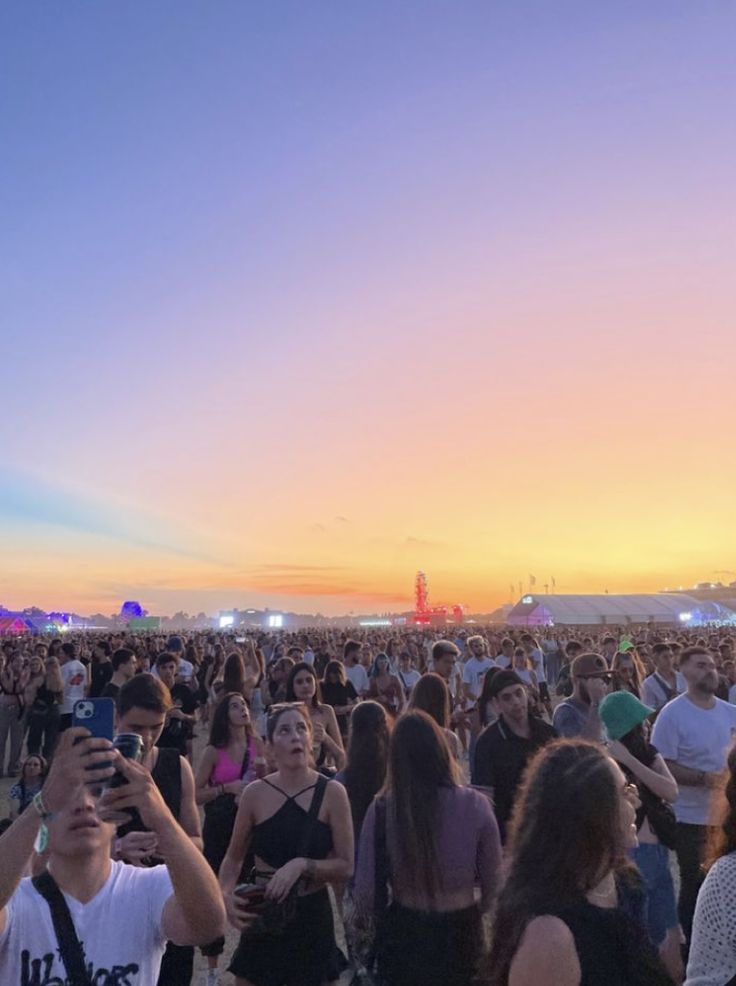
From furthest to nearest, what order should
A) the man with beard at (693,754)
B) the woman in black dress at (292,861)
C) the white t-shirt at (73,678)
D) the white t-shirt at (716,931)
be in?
the white t-shirt at (73,678) < the man with beard at (693,754) < the woman in black dress at (292,861) < the white t-shirt at (716,931)

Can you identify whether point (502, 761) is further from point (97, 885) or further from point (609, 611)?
point (609, 611)

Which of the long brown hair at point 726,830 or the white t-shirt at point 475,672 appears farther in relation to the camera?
the white t-shirt at point 475,672

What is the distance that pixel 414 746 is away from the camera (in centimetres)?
332

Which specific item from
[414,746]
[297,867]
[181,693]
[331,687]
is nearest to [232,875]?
[297,867]

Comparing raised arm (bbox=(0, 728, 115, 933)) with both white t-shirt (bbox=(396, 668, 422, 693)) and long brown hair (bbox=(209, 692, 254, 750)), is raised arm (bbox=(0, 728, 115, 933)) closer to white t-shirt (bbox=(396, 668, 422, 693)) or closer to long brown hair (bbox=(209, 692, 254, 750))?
long brown hair (bbox=(209, 692, 254, 750))

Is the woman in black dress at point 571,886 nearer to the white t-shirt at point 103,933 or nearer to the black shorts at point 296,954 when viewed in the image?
the white t-shirt at point 103,933

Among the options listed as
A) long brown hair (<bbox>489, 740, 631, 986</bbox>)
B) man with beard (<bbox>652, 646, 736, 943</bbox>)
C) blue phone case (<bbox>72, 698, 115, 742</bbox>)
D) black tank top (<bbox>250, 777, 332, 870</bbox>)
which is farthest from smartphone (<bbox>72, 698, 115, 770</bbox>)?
man with beard (<bbox>652, 646, 736, 943</bbox>)

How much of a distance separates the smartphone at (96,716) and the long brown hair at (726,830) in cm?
192

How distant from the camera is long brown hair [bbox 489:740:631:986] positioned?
2055 millimetres

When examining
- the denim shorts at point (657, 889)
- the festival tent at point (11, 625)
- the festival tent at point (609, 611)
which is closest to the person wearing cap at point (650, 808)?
the denim shorts at point (657, 889)

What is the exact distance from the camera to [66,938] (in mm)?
2027

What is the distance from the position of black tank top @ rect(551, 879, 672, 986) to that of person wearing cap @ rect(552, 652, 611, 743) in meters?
3.46

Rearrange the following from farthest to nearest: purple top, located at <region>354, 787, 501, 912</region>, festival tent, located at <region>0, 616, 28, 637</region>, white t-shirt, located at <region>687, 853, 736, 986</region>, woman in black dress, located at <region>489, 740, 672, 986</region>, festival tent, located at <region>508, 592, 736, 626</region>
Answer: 1. festival tent, located at <region>0, 616, 28, 637</region>
2. festival tent, located at <region>508, 592, 736, 626</region>
3. purple top, located at <region>354, 787, 501, 912</region>
4. white t-shirt, located at <region>687, 853, 736, 986</region>
5. woman in black dress, located at <region>489, 740, 672, 986</region>

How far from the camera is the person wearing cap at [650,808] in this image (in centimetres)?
435
